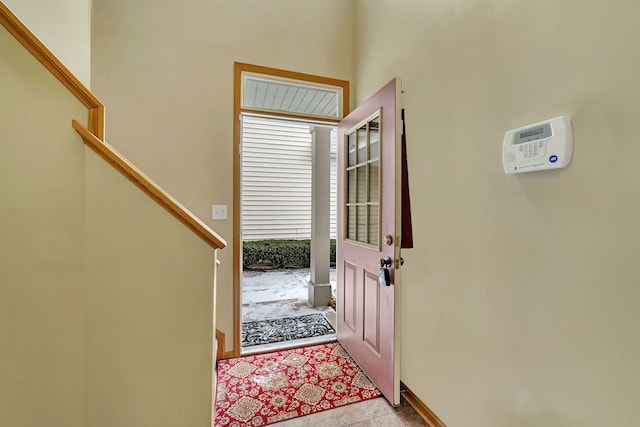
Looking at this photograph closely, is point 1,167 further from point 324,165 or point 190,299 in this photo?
point 324,165

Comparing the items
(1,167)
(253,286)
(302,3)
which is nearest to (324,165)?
(302,3)

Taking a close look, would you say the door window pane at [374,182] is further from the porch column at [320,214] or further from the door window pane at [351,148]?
the porch column at [320,214]

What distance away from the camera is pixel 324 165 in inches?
144

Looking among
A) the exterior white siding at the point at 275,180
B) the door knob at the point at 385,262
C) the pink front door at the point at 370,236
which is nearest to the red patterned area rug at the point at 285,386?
the pink front door at the point at 370,236

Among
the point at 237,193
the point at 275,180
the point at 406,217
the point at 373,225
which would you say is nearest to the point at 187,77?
the point at 237,193

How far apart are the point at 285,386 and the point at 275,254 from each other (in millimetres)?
3869

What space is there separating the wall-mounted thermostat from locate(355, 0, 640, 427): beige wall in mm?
34

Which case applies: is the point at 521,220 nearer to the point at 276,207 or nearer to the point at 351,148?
the point at 351,148

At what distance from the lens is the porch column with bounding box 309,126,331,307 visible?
11.9ft

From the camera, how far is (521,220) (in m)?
1.12

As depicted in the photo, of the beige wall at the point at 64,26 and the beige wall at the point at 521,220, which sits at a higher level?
the beige wall at the point at 64,26

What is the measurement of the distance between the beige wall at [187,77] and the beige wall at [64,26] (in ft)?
0.58

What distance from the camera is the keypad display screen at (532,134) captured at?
3.24 ft

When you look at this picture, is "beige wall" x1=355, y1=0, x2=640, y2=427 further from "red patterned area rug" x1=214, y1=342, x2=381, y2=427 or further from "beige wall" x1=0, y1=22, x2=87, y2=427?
"beige wall" x1=0, y1=22, x2=87, y2=427
